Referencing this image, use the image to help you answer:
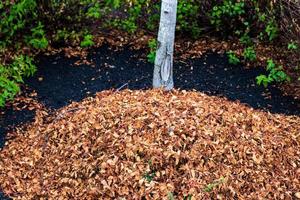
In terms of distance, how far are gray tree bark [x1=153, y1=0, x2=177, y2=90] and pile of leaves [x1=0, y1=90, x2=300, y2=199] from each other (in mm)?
432

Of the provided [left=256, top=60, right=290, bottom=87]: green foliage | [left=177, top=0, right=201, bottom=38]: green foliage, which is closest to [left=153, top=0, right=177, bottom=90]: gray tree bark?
[left=256, top=60, right=290, bottom=87]: green foliage

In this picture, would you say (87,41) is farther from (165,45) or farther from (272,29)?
(272,29)

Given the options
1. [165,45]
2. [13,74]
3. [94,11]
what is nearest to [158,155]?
[165,45]

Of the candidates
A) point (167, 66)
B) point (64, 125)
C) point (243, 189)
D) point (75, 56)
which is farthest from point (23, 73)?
point (243, 189)

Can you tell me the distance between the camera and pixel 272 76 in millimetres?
5629

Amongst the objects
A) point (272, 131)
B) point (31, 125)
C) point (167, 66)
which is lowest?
point (31, 125)

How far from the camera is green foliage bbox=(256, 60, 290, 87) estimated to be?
217 inches

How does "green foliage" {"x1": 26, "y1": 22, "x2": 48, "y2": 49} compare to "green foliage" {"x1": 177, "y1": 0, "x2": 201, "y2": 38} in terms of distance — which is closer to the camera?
"green foliage" {"x1": 26, "y1": 22, "x2": 48, "y2": 49}

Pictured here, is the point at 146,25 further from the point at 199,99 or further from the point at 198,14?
the point at 199,99

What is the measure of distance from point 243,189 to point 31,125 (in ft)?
7.60

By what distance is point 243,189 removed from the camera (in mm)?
3787

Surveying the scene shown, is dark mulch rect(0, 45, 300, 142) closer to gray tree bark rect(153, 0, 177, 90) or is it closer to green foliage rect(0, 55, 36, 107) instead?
green foliage rect(0, 55, 36, 107)

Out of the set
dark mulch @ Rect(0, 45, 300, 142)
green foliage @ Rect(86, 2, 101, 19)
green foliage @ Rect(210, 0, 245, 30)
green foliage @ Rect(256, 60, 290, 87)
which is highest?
green foliage @ Rect(210, 0, 245, 30)

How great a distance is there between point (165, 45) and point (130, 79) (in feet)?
3.71
